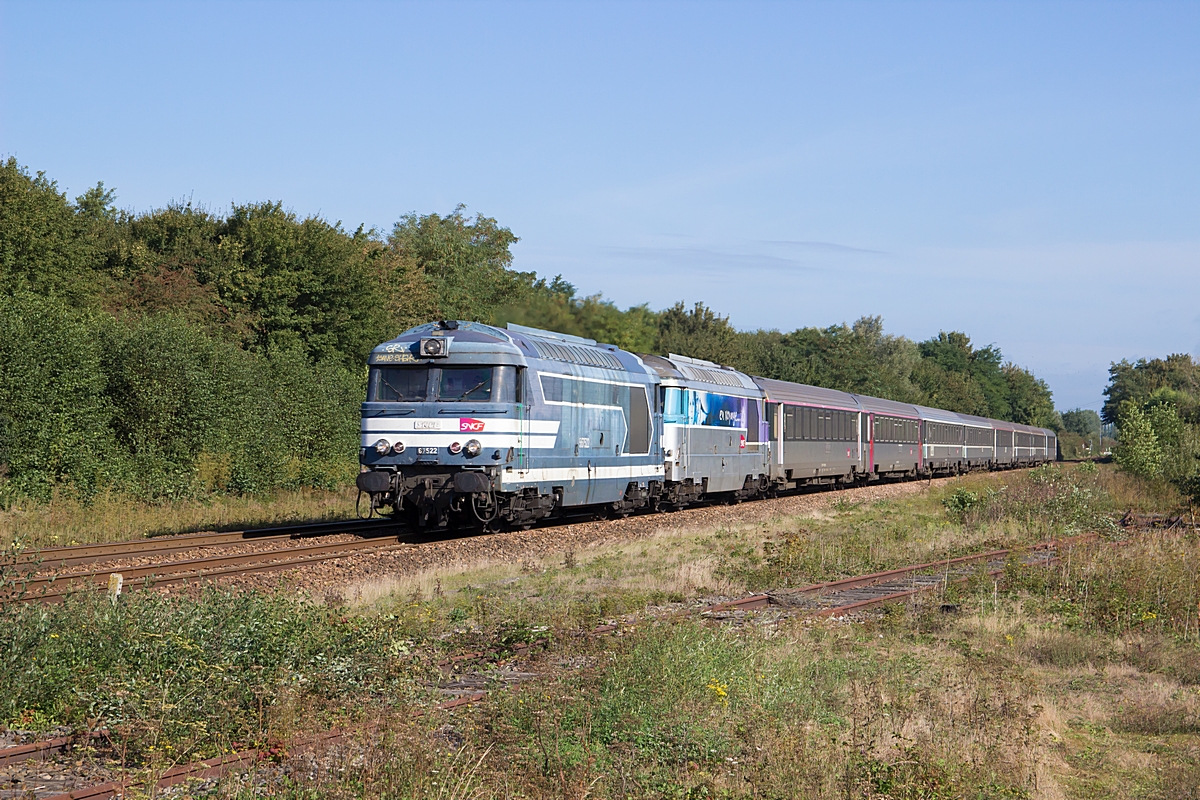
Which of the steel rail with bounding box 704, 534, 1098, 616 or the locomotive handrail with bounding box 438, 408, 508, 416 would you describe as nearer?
the steel rail with bounding box 704, 534, 1098, 616

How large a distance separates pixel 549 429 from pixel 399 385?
298 centimetres

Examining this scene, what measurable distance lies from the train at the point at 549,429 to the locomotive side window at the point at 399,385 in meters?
0.02

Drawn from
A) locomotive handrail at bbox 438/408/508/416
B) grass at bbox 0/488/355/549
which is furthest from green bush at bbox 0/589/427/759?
locomotive handrail at bbox 438/408/508/416

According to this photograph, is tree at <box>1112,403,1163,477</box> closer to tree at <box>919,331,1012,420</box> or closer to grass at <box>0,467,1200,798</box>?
grass at <box>0,467,1200,798</box>

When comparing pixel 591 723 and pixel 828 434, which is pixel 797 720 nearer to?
pixel 591 723

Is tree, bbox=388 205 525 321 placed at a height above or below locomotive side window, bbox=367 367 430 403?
above

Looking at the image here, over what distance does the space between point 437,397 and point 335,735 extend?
1298 cm

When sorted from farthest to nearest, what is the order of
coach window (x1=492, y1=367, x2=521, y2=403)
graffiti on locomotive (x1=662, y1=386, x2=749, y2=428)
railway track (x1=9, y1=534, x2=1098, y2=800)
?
graffiti on locomotive (x1=662, y1=386, x2=749, y2=428), coach window (x1=492, y1=367, x2=521, y2=403), railway track (x1=9, y1=534, x2=1098, y2=800)

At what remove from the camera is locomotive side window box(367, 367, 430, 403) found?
805 inches

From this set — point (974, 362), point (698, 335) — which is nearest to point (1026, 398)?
point (974, 362)

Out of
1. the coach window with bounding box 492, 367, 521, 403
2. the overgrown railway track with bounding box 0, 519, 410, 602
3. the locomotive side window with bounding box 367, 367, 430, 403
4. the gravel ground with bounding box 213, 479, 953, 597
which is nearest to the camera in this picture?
the overgrown railway track with bounding box 0, 519, 410, 602

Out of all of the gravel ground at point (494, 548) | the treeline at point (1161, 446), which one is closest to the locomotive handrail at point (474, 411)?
the gravel ground at point (494, 548)

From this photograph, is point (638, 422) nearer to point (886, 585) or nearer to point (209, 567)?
point (886, 585)

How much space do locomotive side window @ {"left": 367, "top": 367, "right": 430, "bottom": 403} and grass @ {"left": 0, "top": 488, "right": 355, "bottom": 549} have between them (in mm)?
4883
